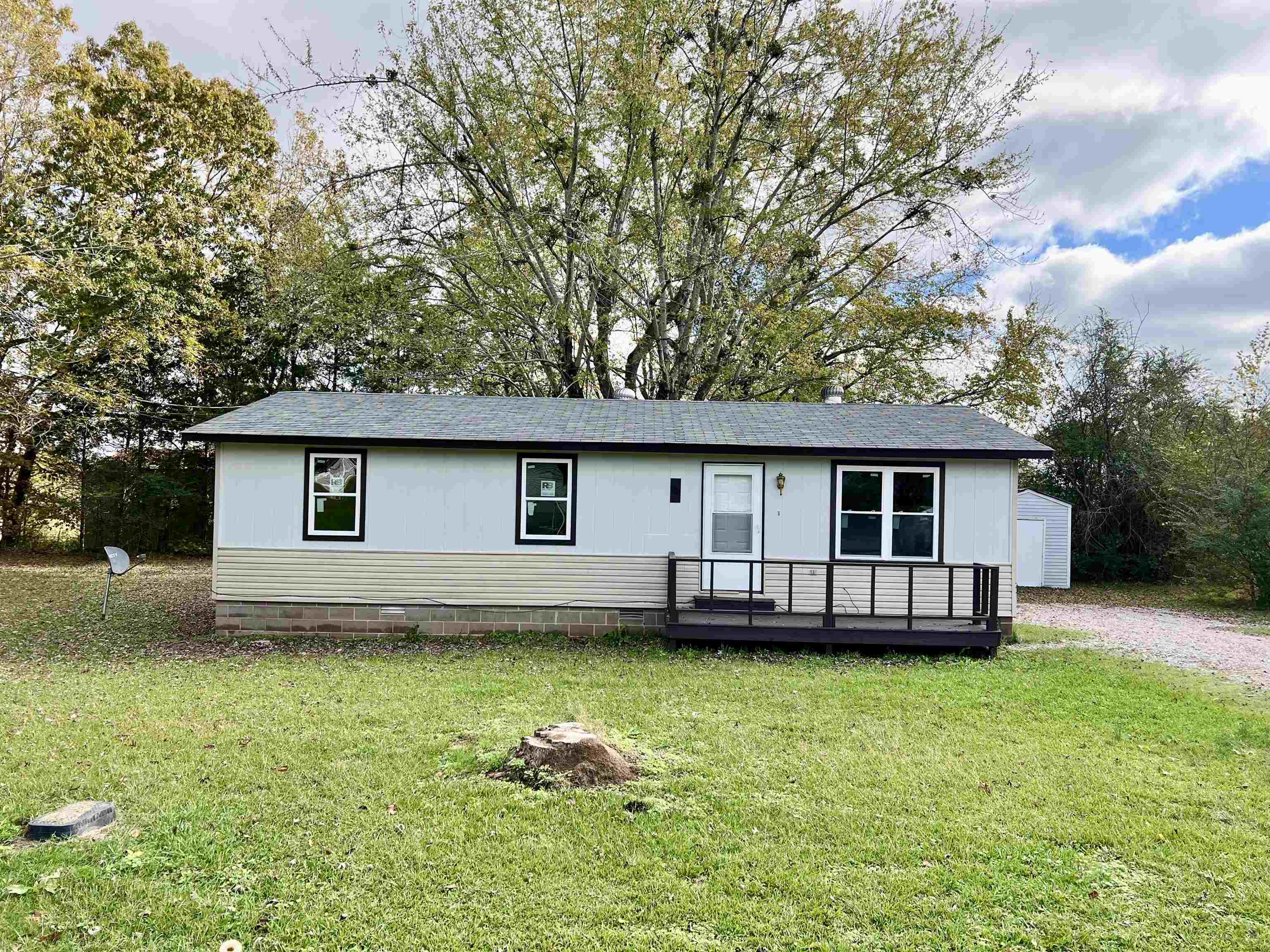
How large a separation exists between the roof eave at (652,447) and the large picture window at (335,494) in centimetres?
20

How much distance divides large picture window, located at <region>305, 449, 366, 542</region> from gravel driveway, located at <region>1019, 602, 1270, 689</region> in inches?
374

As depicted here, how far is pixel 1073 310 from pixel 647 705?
20.1 m

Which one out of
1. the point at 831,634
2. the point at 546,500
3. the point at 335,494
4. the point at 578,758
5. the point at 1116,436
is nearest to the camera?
the point at 578,758

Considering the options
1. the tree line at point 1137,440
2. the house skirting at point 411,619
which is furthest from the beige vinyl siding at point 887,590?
the tree line at point 1137,440

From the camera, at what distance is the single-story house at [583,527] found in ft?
32.8

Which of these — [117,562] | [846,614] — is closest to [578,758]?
[846,614]

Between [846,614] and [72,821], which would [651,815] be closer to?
[72,821]

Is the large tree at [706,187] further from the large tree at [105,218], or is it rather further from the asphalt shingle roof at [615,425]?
the asphalt shingle roof at [615,425]

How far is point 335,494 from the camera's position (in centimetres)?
1012

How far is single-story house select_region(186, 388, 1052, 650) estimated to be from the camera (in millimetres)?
10000

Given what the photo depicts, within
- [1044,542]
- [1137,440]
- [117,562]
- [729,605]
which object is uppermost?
[1137,440]

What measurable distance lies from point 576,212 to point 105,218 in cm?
1017

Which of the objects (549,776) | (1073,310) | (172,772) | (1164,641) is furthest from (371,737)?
(1073,310)

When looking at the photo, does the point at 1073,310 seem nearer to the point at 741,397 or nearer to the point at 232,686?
the point at 741,397
